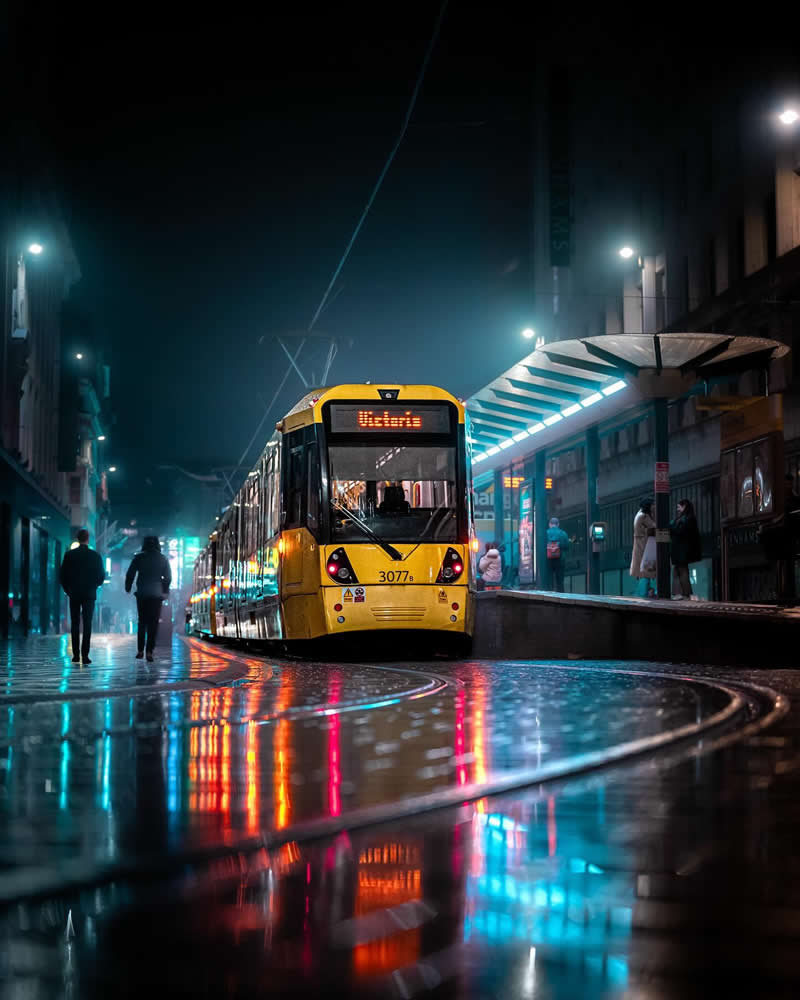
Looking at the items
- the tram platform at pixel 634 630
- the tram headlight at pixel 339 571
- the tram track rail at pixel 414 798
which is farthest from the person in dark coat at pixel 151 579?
the tram track rail at pixel 414 798

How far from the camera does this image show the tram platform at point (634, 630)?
15570 mm

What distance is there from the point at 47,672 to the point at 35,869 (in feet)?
43.8

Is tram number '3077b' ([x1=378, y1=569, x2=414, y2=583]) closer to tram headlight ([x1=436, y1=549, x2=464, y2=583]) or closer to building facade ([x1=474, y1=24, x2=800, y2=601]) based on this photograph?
tram headlight ([x1=436, y1=549, x2=464, y2=583])

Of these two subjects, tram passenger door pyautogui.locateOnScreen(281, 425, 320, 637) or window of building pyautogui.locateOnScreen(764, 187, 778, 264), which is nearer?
tram passenger door pyautogui.locateOnScreen(281, 425, 320, 637)

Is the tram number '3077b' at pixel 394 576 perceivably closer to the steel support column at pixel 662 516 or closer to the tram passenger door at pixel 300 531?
the tram passenger door at pixel 300 531

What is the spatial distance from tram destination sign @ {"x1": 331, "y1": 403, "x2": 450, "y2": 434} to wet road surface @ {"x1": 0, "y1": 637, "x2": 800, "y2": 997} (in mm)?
11103

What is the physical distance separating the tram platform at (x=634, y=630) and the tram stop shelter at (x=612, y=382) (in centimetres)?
308

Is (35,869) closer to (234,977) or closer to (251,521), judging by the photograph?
(234,977)

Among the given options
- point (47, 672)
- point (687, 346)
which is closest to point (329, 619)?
point (47, 672)

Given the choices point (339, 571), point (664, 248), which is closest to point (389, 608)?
point (339, 571)

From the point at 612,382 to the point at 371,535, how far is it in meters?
8.39

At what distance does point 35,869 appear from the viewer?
3.63m

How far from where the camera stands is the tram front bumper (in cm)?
1850

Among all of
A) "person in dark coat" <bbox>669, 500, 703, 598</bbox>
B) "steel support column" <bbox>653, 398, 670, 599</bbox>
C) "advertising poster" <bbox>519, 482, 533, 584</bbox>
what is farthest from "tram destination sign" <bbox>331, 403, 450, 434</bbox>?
"advertising poster" <bbox>519, 482, 533, 584</bbox>
